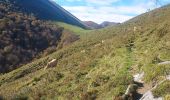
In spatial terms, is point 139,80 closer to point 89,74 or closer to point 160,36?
point 89,74

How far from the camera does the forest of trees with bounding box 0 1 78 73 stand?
84.2m

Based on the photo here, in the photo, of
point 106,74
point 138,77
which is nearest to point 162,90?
point 138,77

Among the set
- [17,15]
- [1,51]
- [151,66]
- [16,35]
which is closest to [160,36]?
[151,66]

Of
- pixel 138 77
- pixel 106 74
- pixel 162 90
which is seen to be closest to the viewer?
pixel 162 90

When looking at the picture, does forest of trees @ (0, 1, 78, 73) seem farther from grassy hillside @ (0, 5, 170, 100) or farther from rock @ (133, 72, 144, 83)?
rock @ (133, 72, 144, 83)

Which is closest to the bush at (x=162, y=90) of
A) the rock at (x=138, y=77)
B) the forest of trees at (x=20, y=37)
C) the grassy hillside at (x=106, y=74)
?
the grassy hillside at (x=106, y=74)

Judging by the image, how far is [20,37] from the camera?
102062 millimetres

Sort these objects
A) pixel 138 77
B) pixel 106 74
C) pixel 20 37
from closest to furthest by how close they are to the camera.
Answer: pixel 138 77 → pixel 106 74 → pixel 20 37

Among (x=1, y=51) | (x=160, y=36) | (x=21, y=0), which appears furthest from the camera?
(x=21, y=0)

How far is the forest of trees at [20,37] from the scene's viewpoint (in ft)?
276

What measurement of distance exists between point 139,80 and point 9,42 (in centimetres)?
7141

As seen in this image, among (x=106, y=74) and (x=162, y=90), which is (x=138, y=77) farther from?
(x=162, y=90)

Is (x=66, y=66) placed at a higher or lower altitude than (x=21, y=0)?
lower

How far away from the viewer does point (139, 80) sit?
86.3 feet
